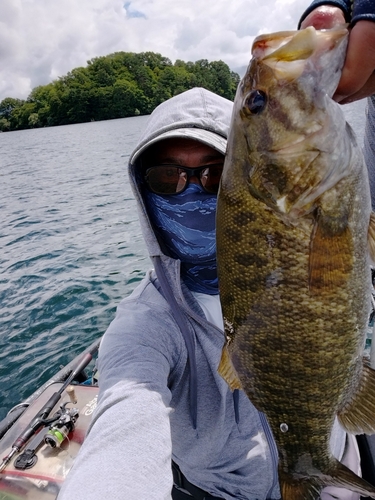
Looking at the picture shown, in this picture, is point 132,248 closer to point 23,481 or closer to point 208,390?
point 23,481

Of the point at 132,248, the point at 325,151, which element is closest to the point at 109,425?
the point at 325,151

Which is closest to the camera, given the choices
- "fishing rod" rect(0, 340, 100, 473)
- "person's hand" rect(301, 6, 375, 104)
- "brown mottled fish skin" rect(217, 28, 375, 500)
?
"person's hand" rect(301, 6, 375, 104)

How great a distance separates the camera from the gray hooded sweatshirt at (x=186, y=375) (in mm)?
1851

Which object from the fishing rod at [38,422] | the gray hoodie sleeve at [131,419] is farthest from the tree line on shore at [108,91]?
the gray hoodie sleeve at [131,419]

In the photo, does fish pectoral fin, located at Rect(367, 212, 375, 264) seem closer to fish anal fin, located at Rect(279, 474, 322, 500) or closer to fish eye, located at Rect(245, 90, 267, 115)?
fish eye, located at Rect(245, 90, 267, 115)

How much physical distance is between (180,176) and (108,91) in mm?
89811

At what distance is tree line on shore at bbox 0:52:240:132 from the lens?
81875mm

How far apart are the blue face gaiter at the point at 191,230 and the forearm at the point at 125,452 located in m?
0.82

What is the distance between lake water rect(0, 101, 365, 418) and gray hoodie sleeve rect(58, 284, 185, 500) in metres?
4.85

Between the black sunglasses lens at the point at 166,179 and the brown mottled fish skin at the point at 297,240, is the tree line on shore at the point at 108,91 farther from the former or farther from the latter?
the brown mottled fish skin at the point at 297,240

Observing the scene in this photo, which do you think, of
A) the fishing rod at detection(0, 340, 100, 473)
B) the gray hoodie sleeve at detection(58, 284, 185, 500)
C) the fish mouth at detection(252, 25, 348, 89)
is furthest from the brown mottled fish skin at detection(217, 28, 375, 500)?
the fishing rod at detection(0, 340, 100, 473)

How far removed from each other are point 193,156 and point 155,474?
1481 millimetres

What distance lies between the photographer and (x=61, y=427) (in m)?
3.88

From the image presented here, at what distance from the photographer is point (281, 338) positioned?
153 cm
